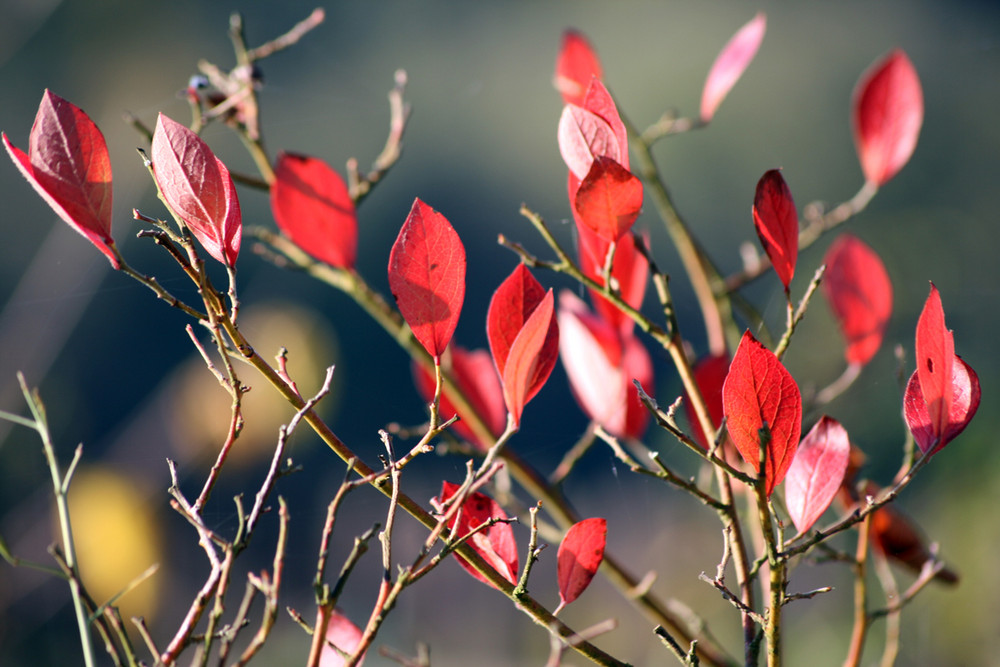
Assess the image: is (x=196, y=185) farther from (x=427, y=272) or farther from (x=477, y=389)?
(x=477, y=389)

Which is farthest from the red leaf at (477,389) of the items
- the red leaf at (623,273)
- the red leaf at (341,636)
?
the red leaf at (341,636)

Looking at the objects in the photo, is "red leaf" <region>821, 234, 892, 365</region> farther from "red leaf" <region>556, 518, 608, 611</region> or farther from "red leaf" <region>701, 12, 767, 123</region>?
"red leaf" <region>556, 518, 608, 611</region>

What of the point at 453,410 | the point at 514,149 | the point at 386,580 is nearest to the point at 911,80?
the point at 453,410

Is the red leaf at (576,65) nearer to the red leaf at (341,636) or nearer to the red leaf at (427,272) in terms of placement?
the red leaf at (427,272)

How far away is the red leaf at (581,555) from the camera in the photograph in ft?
1.22

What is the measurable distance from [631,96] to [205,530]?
3.54 m

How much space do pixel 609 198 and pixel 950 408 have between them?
19 cm

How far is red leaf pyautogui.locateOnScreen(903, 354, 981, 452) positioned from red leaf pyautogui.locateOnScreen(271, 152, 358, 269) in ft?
1.21

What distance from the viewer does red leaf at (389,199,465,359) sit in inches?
13.8

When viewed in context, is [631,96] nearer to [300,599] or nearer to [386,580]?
[300,599]

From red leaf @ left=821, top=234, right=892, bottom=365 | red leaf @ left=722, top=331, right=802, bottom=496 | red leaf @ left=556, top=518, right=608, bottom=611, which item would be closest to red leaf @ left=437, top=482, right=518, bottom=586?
red leaf @ left=556, top=518, right=608, bottom=611

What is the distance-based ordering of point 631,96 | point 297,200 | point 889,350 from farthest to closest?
point 631,96, point 889,350, point 297,200

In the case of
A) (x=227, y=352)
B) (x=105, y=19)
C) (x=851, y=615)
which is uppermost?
(x=105, y=19)

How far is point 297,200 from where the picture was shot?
0.53m
